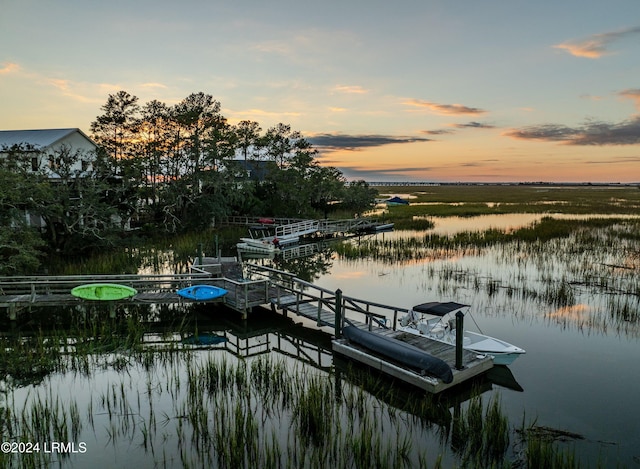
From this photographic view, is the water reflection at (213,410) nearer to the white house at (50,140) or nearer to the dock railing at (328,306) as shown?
the dock railing at (328,306)

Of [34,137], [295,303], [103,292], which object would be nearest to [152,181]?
[34,137]

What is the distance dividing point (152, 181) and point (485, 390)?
38.8 metres

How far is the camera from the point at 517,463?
24.1 feet

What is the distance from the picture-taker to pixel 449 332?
12.4 m

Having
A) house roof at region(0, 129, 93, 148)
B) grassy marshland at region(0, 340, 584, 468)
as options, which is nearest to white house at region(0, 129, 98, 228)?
house roof at region(0, 129, 93, 148)

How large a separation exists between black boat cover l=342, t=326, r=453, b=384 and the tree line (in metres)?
15.3

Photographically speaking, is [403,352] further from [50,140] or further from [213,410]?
[50,140]

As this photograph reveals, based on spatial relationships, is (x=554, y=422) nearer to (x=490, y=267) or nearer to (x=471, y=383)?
(x=471, y=383)

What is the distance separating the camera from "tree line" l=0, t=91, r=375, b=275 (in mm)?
24328

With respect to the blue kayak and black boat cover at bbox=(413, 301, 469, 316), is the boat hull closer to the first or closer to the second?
black boat cover at bbox=(413, 301, 469, 316)

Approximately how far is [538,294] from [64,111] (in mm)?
41329

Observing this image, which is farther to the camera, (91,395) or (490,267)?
(490,267)

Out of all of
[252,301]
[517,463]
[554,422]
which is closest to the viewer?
[517,463]

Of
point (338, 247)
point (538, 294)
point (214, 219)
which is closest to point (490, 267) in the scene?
point (538, 294)
